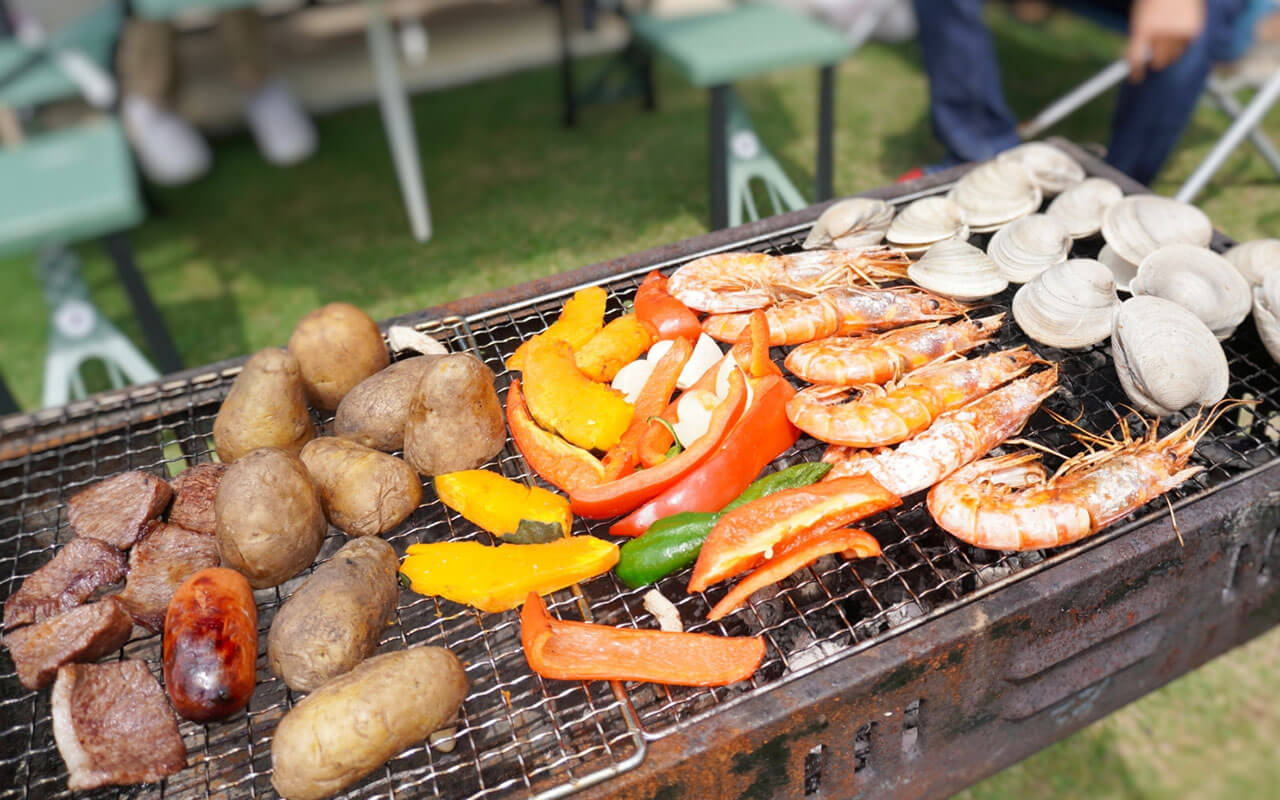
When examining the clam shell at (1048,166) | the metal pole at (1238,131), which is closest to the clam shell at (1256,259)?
the clam shell at (1048,166)

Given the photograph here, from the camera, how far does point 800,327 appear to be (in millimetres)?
3023

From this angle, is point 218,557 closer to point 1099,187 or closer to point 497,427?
point 497,427

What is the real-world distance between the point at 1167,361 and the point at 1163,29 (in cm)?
314

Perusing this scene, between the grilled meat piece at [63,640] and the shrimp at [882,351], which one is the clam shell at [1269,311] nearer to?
the shrimp at [882,351]

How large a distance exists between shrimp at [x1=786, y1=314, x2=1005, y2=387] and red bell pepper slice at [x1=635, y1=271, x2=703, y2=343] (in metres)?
0.36

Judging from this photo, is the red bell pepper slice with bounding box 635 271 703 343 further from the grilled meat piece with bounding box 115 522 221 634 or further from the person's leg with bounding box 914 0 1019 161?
the person's leg with bounding box 914 0 1019 161

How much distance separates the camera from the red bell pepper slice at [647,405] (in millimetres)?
2678

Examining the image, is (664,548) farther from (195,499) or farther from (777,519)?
(195,499)

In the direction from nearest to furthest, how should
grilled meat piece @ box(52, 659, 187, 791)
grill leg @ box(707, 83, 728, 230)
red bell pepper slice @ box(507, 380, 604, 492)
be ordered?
1. grilled meat piece @ box(52, 659, 187, 791)
2. red bell pepper slice @ box(507, 380, 604, 492)
3. grill leg @ box(707, 83, 728, 230)

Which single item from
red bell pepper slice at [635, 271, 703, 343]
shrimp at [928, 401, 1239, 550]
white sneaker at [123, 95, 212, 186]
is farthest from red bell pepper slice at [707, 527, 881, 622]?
white sneaker at [123, 95, 212, 186]

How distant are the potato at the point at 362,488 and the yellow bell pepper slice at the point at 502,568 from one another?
0.58 ft

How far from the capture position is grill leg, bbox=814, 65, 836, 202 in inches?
202

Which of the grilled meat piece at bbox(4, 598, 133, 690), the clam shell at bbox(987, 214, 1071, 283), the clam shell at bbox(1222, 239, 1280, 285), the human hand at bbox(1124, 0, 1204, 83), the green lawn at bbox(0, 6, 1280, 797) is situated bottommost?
the green lawn at bbox(0, 6, 1280, 797)

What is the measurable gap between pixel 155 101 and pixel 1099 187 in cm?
673
